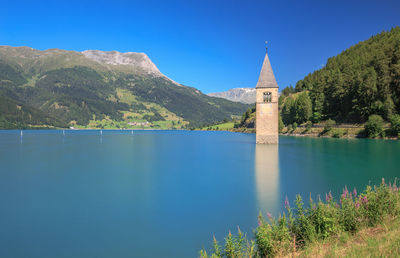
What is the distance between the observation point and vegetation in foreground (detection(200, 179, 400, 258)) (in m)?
7.64

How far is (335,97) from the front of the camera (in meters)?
94.1

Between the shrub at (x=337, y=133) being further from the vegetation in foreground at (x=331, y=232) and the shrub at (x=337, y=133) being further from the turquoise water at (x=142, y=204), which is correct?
the vegetation in foreground at (x=331, y=232)

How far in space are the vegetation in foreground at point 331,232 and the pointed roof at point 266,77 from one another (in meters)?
52.5

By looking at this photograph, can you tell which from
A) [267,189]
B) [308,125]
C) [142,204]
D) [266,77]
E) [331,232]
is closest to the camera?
[331,232]

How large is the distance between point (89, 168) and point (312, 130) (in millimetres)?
85931

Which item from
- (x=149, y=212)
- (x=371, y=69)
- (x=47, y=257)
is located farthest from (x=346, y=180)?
(x=371, y=69)

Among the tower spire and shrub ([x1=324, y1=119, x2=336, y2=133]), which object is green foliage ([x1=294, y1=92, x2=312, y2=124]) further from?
the tower spire

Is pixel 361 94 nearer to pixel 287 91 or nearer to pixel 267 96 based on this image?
pixel 267 96

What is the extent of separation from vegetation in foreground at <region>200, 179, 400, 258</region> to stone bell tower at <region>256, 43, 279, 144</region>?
1991 inches

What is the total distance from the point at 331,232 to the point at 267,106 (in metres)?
52.8

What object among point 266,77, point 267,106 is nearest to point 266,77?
point 266,77

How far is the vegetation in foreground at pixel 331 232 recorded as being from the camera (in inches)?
301

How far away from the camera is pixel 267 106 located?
60219 mm

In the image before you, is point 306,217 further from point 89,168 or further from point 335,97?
point 335,97
